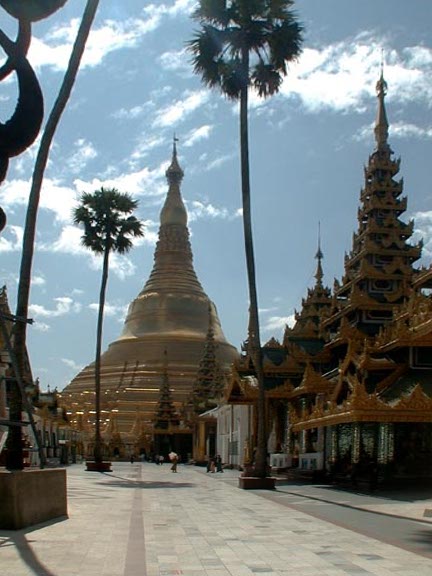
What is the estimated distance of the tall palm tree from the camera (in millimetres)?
27719

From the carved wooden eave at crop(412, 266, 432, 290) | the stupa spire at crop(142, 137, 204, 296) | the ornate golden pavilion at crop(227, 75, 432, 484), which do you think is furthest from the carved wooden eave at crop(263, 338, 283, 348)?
the stupa spire at crop(142, 137, 204, 296)

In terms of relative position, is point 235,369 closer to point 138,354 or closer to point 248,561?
point 248,561

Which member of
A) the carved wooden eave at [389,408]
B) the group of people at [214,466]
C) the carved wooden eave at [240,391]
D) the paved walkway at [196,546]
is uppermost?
the carved wooden eave at [240,391]

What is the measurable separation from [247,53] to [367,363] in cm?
1087

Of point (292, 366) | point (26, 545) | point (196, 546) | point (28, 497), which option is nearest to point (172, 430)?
point (292, 366)

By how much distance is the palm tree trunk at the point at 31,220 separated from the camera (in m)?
14.8

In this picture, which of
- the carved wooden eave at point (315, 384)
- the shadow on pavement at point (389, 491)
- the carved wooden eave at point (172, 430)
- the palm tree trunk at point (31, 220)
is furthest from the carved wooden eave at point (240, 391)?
the carved wooden eave at point (172, 430)

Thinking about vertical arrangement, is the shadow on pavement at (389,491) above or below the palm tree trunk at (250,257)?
below

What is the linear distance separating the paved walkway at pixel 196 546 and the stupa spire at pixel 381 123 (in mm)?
27080

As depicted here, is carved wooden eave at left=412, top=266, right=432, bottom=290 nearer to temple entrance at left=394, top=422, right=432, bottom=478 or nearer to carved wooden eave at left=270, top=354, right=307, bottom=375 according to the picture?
temple entrance at left=394, top=422, right=432, bottom=478

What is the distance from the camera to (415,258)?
130 ft

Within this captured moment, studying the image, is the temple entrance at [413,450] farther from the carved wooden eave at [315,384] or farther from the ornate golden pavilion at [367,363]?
the carved wooden eave at [315,384]

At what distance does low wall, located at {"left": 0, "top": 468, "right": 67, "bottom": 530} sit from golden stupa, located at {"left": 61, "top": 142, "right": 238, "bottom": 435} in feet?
200

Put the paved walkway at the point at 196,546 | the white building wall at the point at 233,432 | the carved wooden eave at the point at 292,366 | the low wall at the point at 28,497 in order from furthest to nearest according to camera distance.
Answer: the white building wall at the point at 233,432 < the carved wooden eave at the point at 292,366 < the low wall at the point at 28,497 < the paved walkway at the point at 196,546
